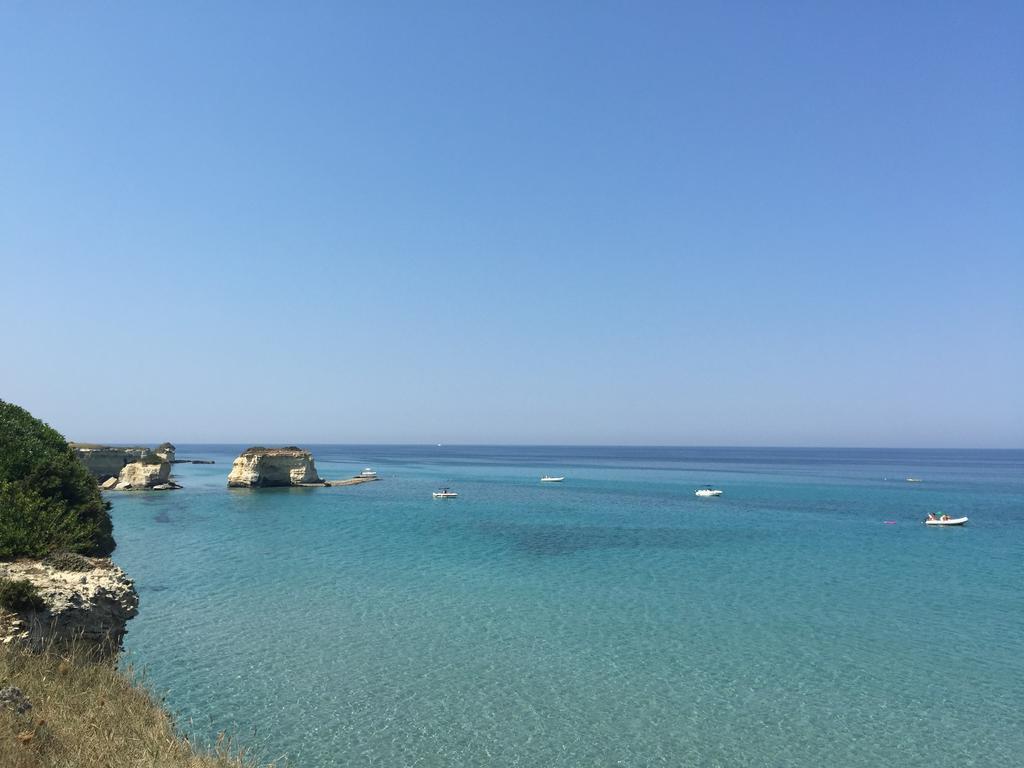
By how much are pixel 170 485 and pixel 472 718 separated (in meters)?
83.4

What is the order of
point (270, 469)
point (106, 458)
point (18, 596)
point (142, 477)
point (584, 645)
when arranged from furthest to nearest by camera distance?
point (270, 469)
point (106, 458)
point (142, 477)
point (584, 645)
point (18, 596)

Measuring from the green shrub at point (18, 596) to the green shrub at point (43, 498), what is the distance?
4155 millimetres

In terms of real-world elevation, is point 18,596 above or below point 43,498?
below

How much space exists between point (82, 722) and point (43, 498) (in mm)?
13065

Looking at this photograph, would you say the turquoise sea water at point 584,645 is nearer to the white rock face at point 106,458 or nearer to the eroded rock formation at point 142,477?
the eroded rock formation at point 142,477

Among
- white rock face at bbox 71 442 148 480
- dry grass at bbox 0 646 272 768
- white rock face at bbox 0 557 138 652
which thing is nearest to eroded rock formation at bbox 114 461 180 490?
white rock face at bbox 71 442 148 480

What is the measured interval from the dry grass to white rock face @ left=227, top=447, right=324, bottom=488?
79.6 m

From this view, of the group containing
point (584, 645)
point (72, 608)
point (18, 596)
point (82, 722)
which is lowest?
point (584, 645)

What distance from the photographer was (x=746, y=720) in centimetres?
1623

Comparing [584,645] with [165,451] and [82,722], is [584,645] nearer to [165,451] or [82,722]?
[82,722]

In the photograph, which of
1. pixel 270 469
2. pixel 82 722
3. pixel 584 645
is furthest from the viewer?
pixel 270 469

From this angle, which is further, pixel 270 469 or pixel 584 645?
pixel 270 469

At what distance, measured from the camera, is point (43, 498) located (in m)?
20.1

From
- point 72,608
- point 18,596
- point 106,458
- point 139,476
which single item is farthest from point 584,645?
point 106,458
